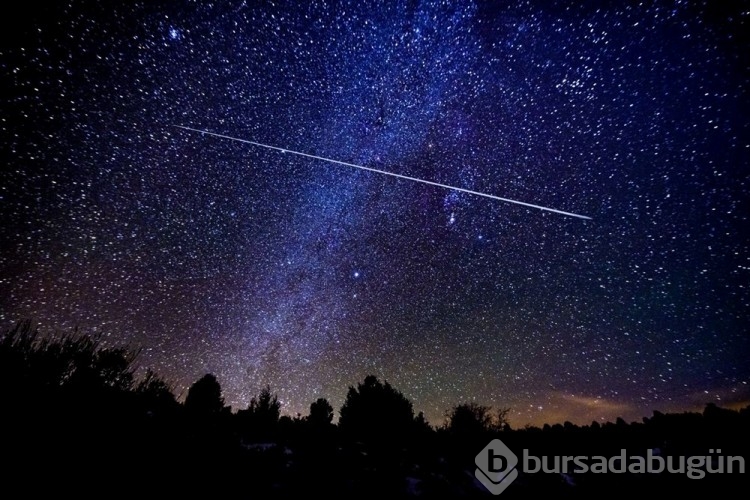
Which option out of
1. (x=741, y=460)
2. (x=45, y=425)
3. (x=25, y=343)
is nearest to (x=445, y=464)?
(x=741, y=460)

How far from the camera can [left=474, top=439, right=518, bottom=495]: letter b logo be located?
611 cm

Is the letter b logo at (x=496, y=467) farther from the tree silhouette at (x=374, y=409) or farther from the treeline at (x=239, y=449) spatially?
the tree silhouette at (x=374, y=409)

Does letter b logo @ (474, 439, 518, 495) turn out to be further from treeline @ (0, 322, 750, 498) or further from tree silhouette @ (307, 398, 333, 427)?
tree silhouette @ (307, 398, 333, 427)

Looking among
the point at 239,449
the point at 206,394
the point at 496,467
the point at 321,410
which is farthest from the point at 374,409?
the point at 239,449

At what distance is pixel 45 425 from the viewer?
18.3 ft

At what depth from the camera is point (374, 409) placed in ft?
78.4

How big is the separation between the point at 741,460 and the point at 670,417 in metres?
2.54

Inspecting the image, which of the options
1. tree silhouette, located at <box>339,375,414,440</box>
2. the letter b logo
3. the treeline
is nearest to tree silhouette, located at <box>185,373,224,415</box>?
tree silhouette, located at <box>339,375,414,440</box>

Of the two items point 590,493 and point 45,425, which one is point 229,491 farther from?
point 590,493

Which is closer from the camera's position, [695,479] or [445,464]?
[695,479]

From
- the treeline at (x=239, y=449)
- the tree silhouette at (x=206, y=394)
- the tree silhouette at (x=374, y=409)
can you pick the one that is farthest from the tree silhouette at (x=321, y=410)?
the treeline at (x=239, y=449)

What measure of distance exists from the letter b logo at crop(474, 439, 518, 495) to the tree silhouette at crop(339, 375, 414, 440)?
15.6m

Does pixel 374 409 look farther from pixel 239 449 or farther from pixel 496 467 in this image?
pixel 239 449

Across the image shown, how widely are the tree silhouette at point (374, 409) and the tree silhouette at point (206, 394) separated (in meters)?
10.6
